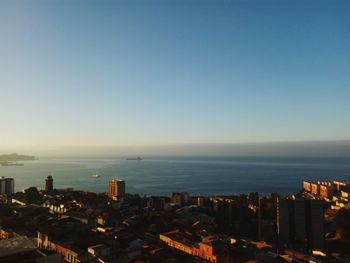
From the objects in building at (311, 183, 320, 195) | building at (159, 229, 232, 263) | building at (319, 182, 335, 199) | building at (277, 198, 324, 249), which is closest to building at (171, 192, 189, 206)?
building at (277, 198, 324, 249)

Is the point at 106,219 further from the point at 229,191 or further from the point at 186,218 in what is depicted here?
the point at 229,191

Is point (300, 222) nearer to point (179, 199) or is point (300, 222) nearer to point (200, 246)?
point (200, 246)

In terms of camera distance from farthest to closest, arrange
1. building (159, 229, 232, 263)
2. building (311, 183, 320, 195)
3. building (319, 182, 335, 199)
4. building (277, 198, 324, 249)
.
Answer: building (311, 183, 320, 195), building (319, 182, 335, 199), building (277, 198, 324, 249), building (159, 229, 232, 263)

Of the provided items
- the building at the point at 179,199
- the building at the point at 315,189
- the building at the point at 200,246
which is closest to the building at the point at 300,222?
the building at the point at 200,246

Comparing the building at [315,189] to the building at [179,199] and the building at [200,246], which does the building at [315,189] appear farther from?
the building at [200,246]

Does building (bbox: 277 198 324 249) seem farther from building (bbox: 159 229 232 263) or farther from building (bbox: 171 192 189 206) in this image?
building (bbox: 171 192 189 206)

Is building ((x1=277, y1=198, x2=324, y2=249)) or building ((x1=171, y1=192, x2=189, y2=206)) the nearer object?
building ((x1=277, y1=198, x2=324, y2=249))

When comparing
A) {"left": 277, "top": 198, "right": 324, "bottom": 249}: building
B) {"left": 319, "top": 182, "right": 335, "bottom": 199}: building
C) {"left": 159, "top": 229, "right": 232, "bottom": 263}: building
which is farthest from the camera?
{"left": 319, "top": 182, "right": 335, "bottom": 199}: building

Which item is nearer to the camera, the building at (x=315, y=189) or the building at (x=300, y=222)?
the building at (x=300, y=222)
